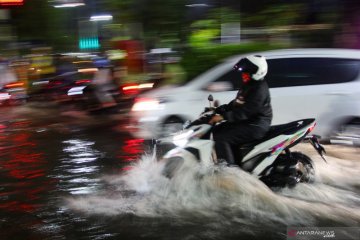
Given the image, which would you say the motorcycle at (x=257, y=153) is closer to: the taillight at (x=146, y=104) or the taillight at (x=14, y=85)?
the taillight at (x=146, y=104)

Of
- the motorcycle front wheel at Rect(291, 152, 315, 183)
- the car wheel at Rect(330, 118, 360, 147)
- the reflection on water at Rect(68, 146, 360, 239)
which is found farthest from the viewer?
the car wheel at Rect(330, 118, 360, 147)

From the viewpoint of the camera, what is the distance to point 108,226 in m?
4.90

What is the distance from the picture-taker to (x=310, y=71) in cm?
830

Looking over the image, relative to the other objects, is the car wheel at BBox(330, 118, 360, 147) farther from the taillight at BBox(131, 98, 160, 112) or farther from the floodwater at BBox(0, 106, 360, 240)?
the taillight at BBox(131, 98, 160, 112)

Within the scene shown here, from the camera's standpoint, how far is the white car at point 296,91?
26.3ft

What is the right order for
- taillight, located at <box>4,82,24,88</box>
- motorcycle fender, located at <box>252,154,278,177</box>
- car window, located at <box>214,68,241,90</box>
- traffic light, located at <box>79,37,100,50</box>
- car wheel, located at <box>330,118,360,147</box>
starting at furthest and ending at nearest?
traffic light, located at <box>79,37,100,50</box>, taillight, located at <box>4,82,24,88</box>, car window, located at <box>214,68,241,90</box>, car wheel, located at <box>330,118,360,147</box>, motorcycle fender, located at <box>252,154,278,177</box>

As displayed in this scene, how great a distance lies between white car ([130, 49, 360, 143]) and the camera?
801 cm

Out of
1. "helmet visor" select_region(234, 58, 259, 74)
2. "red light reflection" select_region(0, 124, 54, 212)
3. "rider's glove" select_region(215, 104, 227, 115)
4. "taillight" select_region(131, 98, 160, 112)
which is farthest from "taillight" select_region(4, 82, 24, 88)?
"helmet visor" select_region(234, 58, 259, 74)

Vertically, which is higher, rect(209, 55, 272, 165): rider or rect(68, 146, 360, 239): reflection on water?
rect(209, 55, 272, 165): rider

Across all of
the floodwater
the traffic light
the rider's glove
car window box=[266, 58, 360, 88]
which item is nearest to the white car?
car window box=[266, 58, 360, 88]

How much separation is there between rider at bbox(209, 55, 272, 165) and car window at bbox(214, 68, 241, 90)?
293cm

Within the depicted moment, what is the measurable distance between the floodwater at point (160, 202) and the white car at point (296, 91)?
80 cm

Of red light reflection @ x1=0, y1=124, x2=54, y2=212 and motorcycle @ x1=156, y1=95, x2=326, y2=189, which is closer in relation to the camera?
motorcycle @ x1=156, y1=95, x2=326, y2=189

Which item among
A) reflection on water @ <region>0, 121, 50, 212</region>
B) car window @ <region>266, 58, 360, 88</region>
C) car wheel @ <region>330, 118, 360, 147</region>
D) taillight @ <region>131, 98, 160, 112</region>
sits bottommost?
reflection on water @ <region>0, 121, 50, 212</region>
